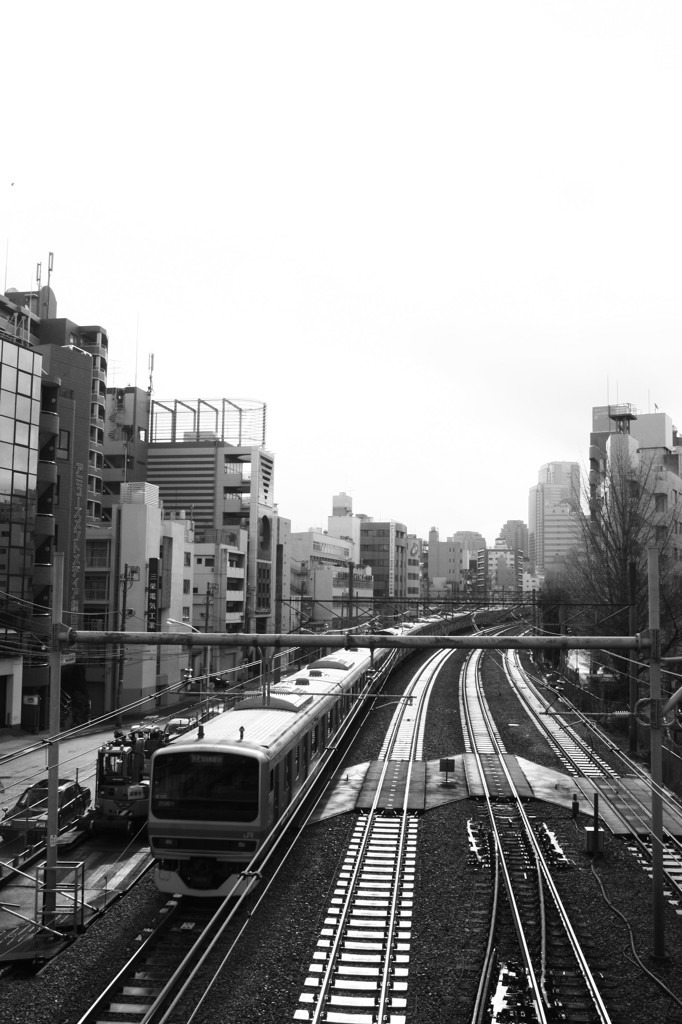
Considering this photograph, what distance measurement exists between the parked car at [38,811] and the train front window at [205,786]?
3.07 meters

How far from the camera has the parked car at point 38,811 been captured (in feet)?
46.0

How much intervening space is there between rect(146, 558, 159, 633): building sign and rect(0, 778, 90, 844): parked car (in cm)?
1695

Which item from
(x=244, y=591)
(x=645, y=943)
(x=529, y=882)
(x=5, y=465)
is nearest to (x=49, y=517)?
(x=5, y=465)

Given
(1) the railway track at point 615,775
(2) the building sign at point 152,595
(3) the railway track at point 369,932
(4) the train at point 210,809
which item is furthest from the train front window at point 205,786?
(2) the building sign at point 152,595

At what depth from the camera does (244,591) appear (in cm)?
4838

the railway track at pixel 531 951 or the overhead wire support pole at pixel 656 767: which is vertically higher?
the overhead wire support pole at pixel 656 767

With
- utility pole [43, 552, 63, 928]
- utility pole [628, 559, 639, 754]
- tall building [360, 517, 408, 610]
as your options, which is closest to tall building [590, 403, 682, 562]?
utility pole [628, 559, 639, 754]

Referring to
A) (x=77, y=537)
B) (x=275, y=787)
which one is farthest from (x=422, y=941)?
(x=77, y=537)

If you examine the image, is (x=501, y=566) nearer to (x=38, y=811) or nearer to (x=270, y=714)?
(x=270, y=714)

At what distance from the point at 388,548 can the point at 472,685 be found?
58762mm

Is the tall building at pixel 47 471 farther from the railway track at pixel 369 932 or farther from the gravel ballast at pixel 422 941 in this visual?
the gravel ballast at pixel 422 941

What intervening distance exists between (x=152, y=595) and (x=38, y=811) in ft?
62.6

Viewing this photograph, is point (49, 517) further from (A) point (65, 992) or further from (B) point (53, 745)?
(A) point (65, 992)

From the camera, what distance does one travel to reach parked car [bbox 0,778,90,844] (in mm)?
14016
